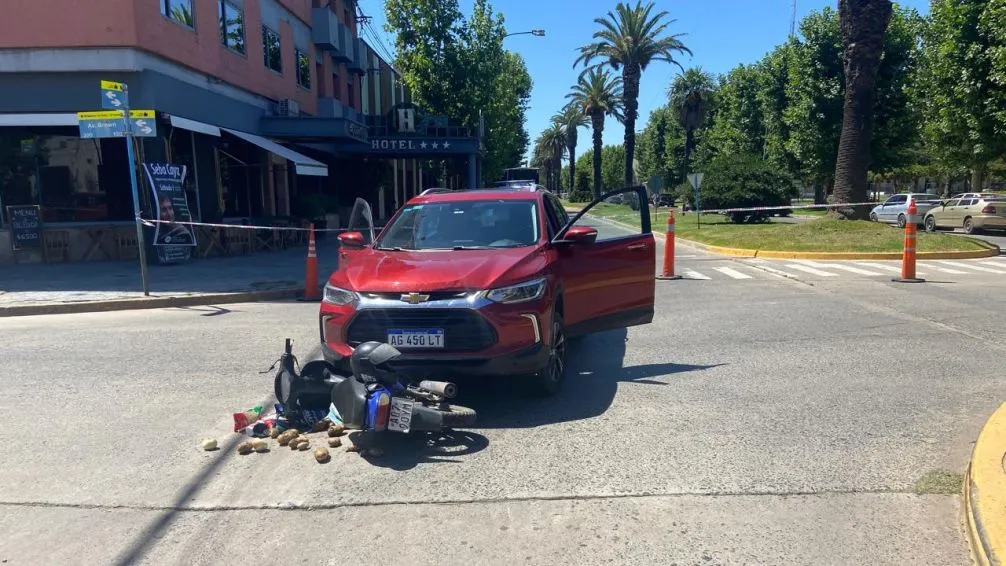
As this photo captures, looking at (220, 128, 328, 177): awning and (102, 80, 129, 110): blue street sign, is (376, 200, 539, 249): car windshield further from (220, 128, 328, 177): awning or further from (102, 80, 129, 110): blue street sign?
(220, 128, 328, 177): awning

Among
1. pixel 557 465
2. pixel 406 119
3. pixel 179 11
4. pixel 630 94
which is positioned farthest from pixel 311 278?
pixel 630 94

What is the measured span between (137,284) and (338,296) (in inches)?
344

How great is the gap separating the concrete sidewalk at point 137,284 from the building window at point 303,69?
1181 centimetres

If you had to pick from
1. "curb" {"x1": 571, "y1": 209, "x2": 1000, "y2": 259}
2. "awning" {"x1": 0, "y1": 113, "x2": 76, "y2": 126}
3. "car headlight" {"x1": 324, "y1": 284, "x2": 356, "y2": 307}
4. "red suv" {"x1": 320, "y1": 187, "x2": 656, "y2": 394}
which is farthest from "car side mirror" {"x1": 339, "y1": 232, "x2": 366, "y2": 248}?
"curb" {"x1": 571, "y1": 209, "x2": 1000, "y2": 259}

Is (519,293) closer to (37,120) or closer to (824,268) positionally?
(824,268)

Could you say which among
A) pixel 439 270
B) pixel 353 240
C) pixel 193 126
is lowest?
pixel 439 270

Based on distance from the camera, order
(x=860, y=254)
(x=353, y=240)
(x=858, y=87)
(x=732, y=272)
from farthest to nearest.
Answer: (x=858, y=87) → (x=860, y=254) → (x=732, y=272) → (x=353, y=240)

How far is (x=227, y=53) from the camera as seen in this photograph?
62.3ft

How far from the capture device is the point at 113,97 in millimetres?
10500

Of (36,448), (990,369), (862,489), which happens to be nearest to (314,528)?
(36,448)

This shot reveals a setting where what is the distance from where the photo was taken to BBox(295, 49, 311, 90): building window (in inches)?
1026

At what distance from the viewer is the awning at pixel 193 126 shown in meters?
15.3

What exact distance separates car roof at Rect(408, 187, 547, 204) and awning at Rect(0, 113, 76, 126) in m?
11.4

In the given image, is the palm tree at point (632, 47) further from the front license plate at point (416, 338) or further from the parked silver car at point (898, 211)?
the front license plate at point (416, 338)
